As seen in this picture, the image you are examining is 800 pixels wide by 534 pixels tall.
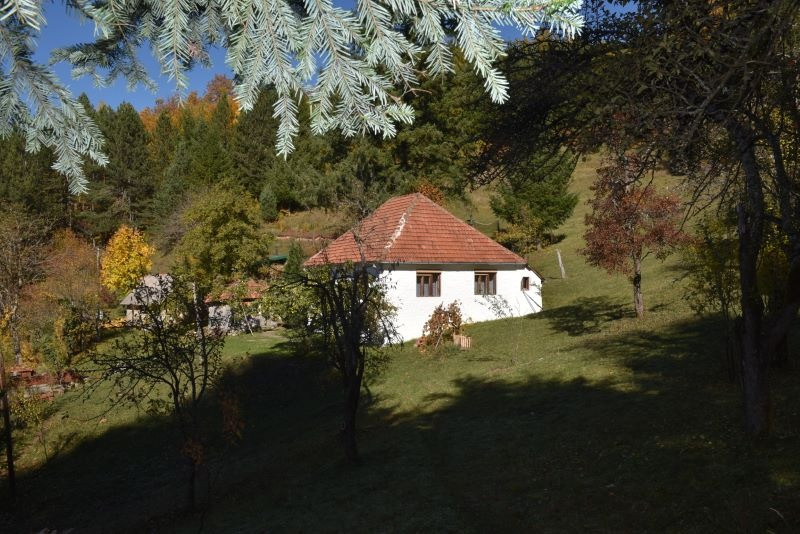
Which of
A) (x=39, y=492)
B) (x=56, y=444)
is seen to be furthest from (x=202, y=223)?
(x=39, y=492)

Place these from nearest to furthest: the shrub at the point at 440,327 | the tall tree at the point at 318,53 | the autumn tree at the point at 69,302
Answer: the tall tree at the point at 318,53, the shrub at the point at 440,327, the autumn tree at the point at 69,302

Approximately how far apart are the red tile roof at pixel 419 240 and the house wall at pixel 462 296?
0.47m

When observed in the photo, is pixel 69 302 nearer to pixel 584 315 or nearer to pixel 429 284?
pixel 429 284

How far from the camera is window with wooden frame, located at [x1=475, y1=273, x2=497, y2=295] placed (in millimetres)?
25266

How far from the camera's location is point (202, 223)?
104ft

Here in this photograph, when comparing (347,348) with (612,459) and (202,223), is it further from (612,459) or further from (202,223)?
(202,223)

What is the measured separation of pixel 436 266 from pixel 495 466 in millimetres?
15267

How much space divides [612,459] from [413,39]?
710 centimetres

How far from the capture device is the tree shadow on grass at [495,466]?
630 centimetres

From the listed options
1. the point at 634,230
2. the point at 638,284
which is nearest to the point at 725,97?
the point at 634,230

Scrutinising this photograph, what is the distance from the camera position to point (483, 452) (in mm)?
9422

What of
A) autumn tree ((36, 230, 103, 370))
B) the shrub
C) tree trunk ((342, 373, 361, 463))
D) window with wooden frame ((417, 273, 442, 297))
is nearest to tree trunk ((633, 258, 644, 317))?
the shrub

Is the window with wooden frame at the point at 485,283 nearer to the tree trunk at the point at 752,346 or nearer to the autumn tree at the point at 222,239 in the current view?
the autumn tree at the point at 222,239

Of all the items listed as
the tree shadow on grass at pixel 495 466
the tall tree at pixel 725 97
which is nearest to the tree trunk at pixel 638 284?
the tree shadow on grass at pixel 495 466
